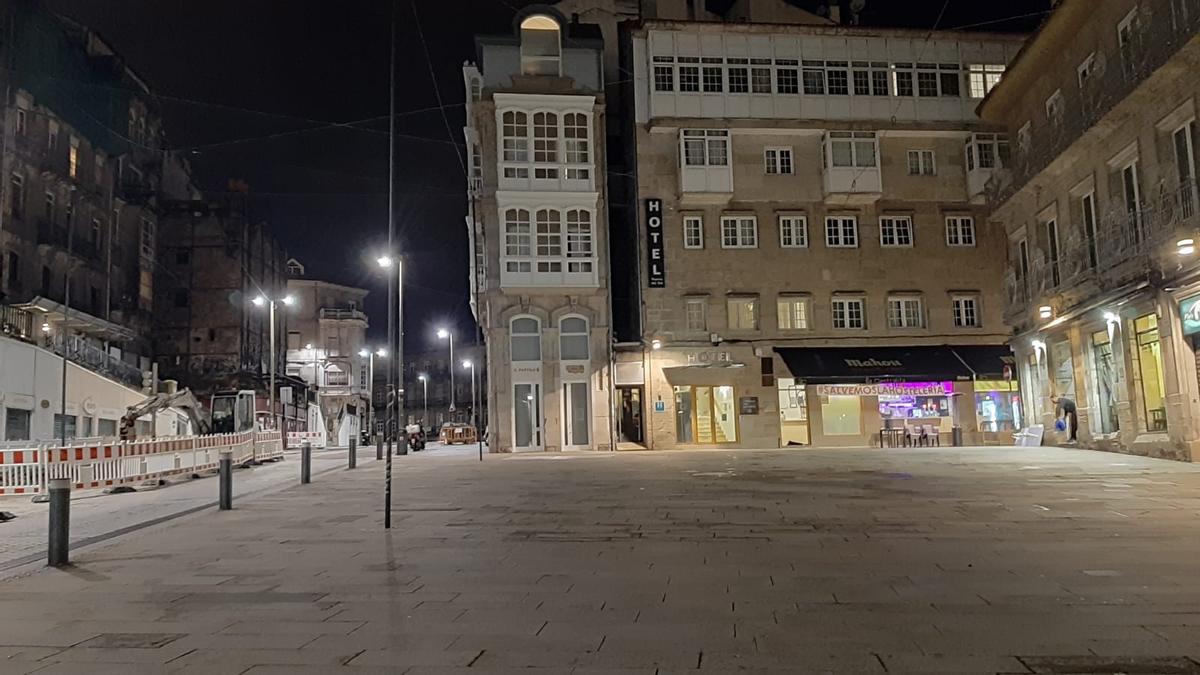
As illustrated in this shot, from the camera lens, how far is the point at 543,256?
34.2 metres

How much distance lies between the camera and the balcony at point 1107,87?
18250 millimetres

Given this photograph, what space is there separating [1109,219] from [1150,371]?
3.91 m

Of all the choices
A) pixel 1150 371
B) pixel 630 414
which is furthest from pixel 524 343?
pixel 1150 371

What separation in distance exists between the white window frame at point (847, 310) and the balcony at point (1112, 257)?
Result: 6732 millimetres

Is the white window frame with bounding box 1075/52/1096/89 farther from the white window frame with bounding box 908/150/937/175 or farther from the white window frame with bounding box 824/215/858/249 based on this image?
the white window frame with bounding box 824/215/858/249

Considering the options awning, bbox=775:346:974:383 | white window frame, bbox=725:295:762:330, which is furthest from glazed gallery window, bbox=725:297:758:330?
awning, bbox=775:346:974:383

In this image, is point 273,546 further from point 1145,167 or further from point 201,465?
point 1145,167

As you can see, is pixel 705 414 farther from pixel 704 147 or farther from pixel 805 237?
pixel 704 147

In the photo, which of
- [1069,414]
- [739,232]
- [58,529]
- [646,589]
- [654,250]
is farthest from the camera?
[739,232]

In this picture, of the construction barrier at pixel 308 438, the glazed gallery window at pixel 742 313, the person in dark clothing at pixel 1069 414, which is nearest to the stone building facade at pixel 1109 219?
the person in dark clothing at pixel 1069 414

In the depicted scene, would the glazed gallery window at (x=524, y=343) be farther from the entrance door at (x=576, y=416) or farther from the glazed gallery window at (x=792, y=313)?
the glazed gallery window at (x=792, y=313)

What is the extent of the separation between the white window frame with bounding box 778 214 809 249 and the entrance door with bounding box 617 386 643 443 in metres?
8.34

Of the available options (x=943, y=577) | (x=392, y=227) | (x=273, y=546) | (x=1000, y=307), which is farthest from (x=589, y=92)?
(x=943, y=577)

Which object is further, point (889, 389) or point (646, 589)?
point (889, 389)
